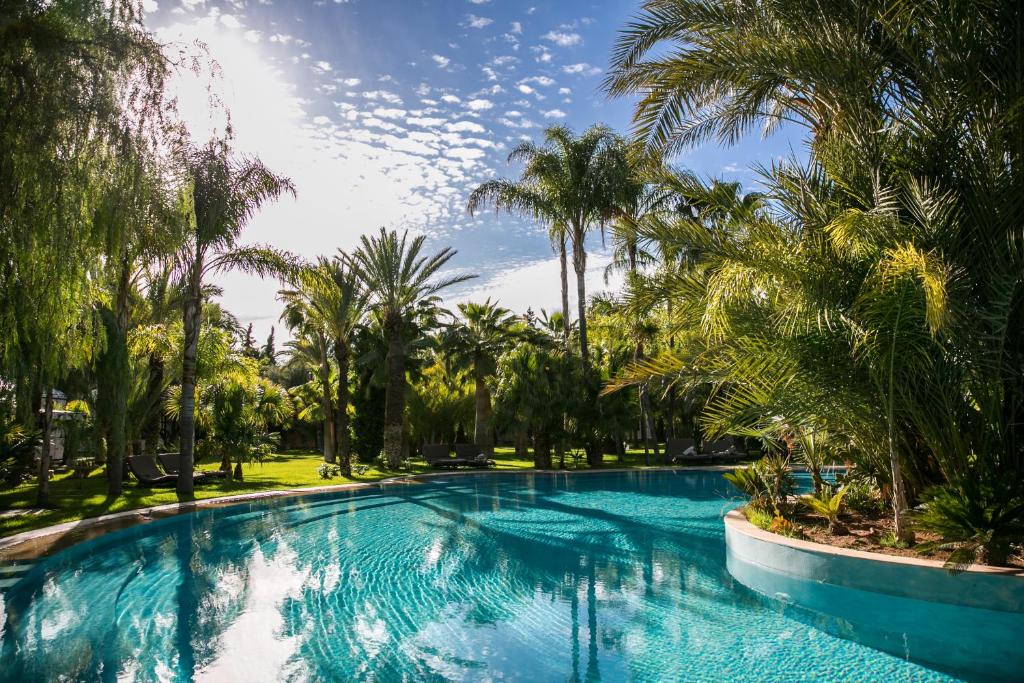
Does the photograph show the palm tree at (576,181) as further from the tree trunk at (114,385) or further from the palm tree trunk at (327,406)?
the tree trunk at (114,385)

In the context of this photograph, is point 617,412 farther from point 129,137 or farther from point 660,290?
point 129,137

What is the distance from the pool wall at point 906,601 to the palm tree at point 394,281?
55.7 feet

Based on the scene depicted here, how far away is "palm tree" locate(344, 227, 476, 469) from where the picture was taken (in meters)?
22.3

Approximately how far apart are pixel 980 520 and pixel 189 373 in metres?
15.3

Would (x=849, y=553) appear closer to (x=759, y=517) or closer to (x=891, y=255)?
(x=759, y=517)

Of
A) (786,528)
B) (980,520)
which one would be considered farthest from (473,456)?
(980,520)

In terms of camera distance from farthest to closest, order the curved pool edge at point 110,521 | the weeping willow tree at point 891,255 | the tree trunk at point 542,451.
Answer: the tree trunk at point 542,451 → the curved pool edge at point 110,521 → the weeping willow tree at point 891,255

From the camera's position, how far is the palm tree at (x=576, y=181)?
23312 millimetres

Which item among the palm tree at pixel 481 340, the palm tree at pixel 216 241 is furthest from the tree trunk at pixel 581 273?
the palm tree at pixel 216 241

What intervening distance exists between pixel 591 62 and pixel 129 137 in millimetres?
9505

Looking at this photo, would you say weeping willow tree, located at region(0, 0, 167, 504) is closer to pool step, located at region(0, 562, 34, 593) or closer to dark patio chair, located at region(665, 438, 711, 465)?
pool step, located at region(0, 562, 34, 593)

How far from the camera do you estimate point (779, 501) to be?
8984 millimetres

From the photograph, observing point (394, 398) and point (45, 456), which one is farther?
point (394, 398)

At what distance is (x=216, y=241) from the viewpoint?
49.3ft
